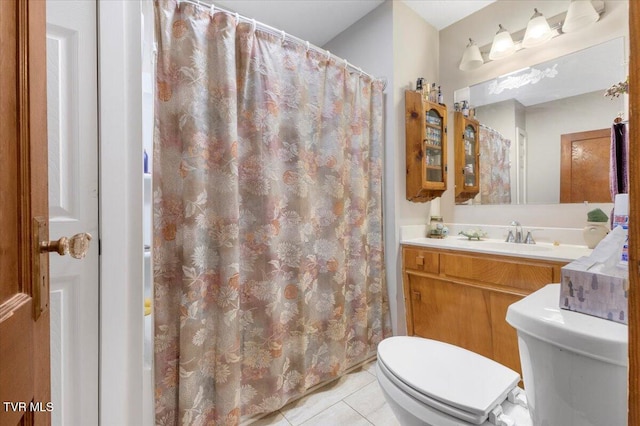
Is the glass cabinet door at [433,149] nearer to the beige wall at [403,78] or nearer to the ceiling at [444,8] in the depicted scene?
the beige wall at [403,78]

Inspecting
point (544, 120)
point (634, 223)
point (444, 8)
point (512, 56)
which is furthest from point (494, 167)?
point (634, 223)

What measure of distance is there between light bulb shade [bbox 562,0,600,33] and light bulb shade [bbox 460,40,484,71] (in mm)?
467

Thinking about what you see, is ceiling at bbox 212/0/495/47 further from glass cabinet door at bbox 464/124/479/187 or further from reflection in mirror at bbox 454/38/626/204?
glass cabinet door at bbox 464/124/479/187

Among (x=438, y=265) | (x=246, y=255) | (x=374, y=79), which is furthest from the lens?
(x=374, y=79)

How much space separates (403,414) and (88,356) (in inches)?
41.7

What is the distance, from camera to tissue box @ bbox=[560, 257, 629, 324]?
0.54 m

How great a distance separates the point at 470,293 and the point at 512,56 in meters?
1.62

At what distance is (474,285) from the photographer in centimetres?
154

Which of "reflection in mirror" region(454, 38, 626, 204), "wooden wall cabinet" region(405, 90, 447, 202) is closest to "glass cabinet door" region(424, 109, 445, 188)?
"wooden wall cabinet" region(405, 90, 447, 202)

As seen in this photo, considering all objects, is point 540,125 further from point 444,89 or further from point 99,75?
point 99,75

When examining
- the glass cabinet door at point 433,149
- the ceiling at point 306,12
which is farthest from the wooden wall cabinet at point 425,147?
the ceiling at point 306,12

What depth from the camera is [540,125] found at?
170 centimetres

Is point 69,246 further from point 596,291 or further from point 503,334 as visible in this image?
point 503,334

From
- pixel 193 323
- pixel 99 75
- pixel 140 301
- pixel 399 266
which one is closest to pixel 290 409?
pixel 193 323
